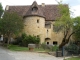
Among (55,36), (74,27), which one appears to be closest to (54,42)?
(55,36)

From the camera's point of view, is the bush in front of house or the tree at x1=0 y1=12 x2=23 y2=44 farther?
the bush in front of house

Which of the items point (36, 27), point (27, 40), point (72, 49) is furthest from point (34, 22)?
point (72, 49)

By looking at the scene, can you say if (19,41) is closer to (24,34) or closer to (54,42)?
(24,34)

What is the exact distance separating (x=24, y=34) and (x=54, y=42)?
380 inches

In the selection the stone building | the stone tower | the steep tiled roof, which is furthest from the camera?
the steep tiled roof

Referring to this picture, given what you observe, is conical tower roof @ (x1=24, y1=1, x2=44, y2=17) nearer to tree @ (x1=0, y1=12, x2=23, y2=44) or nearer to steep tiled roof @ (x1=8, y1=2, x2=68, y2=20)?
steep tiled roof @ (x1=8, y1=2, x2=68, y2=20)

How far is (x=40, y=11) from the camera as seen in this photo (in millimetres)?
52031

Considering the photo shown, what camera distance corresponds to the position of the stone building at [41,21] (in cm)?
5019

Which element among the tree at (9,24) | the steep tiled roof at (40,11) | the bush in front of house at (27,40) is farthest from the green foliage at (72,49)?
the steep tiled roof at (40,11)

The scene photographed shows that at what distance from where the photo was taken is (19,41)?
49.6 metres

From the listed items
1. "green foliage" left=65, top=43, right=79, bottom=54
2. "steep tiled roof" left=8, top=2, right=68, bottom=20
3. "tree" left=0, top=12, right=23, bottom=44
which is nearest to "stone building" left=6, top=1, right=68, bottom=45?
"steep tiled roof" left=8, top=2, right=68, bottom=20

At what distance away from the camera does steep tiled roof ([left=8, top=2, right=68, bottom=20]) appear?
50906mm

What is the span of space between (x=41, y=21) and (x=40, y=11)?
295 centimetres

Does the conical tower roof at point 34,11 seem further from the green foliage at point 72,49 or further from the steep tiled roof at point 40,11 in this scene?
the green foliage at point 72,49
